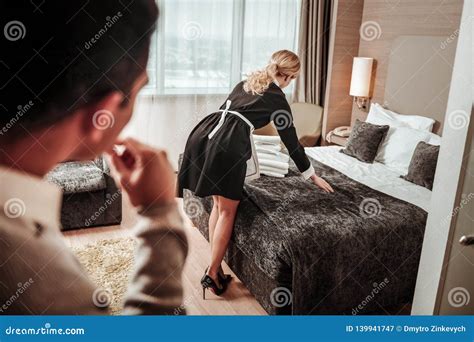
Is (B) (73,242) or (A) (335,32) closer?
(B) (73,242)

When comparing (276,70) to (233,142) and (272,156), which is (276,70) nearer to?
(233,142)

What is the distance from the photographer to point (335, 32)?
2.89 metres

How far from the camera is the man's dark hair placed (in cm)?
72

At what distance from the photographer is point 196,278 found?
Answer: 1790 mm

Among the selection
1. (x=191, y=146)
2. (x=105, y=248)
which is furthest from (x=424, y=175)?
(x=105, y=248)

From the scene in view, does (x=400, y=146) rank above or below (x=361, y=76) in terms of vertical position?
below

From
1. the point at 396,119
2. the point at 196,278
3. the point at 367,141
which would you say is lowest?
the point at 196,278

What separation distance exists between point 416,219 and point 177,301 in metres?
0.92

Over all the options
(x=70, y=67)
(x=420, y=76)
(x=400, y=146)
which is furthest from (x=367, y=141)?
(x=70, y=67)

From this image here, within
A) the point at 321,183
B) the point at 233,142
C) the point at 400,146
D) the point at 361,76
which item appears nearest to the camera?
the point at 233,142

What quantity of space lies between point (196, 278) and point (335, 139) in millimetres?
1504

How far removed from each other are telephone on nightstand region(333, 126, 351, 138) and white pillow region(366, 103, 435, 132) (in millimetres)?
260

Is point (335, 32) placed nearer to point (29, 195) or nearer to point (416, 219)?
point (416, 219)

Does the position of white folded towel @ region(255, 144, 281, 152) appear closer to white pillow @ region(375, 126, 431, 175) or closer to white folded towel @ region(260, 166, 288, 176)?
white folded towel @ region(260, 166, 288, 176)
